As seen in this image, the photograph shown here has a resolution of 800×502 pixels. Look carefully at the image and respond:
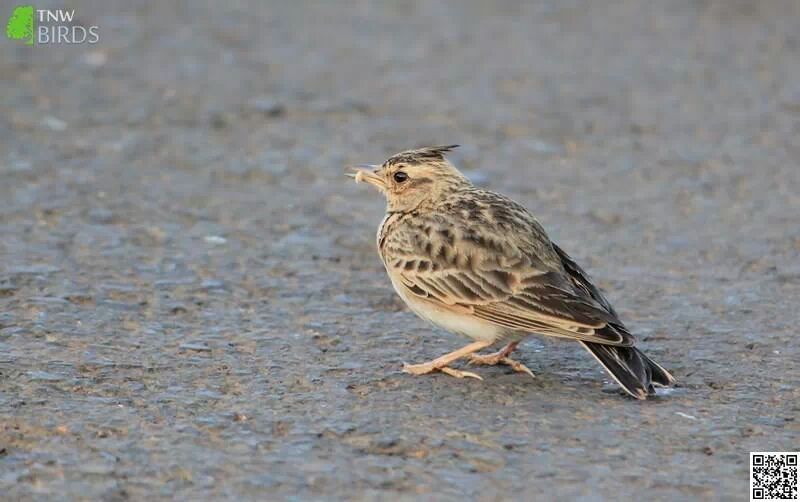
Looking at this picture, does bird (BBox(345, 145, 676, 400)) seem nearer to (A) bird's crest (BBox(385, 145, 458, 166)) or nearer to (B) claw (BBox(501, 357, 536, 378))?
(B) claw (BBox(501, 357, 536, 378))

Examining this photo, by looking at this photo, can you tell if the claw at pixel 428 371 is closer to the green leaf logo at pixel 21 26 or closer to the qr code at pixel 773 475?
the qr code at pixel 773 475

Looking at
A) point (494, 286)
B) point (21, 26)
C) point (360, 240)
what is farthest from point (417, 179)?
point (21, 26)

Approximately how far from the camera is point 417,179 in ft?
23.2

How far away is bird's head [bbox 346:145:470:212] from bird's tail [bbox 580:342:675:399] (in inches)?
59.3

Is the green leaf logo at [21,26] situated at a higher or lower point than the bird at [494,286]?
higher

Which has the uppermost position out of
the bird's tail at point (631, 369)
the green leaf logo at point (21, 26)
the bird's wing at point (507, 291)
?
the green leaf logo at point (21, 26)

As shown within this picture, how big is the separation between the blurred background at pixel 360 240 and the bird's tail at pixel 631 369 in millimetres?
99

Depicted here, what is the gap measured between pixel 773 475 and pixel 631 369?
35.4 inches

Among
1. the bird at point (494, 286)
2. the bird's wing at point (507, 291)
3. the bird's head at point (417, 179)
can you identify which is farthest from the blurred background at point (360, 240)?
the bird's head at point (417, 179)

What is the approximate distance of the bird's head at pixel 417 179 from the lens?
277 inches

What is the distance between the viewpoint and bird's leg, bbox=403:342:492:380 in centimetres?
624

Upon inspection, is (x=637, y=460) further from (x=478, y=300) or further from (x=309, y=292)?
(x=309, y=292)

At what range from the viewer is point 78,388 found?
5910 mm

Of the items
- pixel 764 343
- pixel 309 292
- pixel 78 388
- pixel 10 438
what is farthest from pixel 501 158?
pixel 10 438
